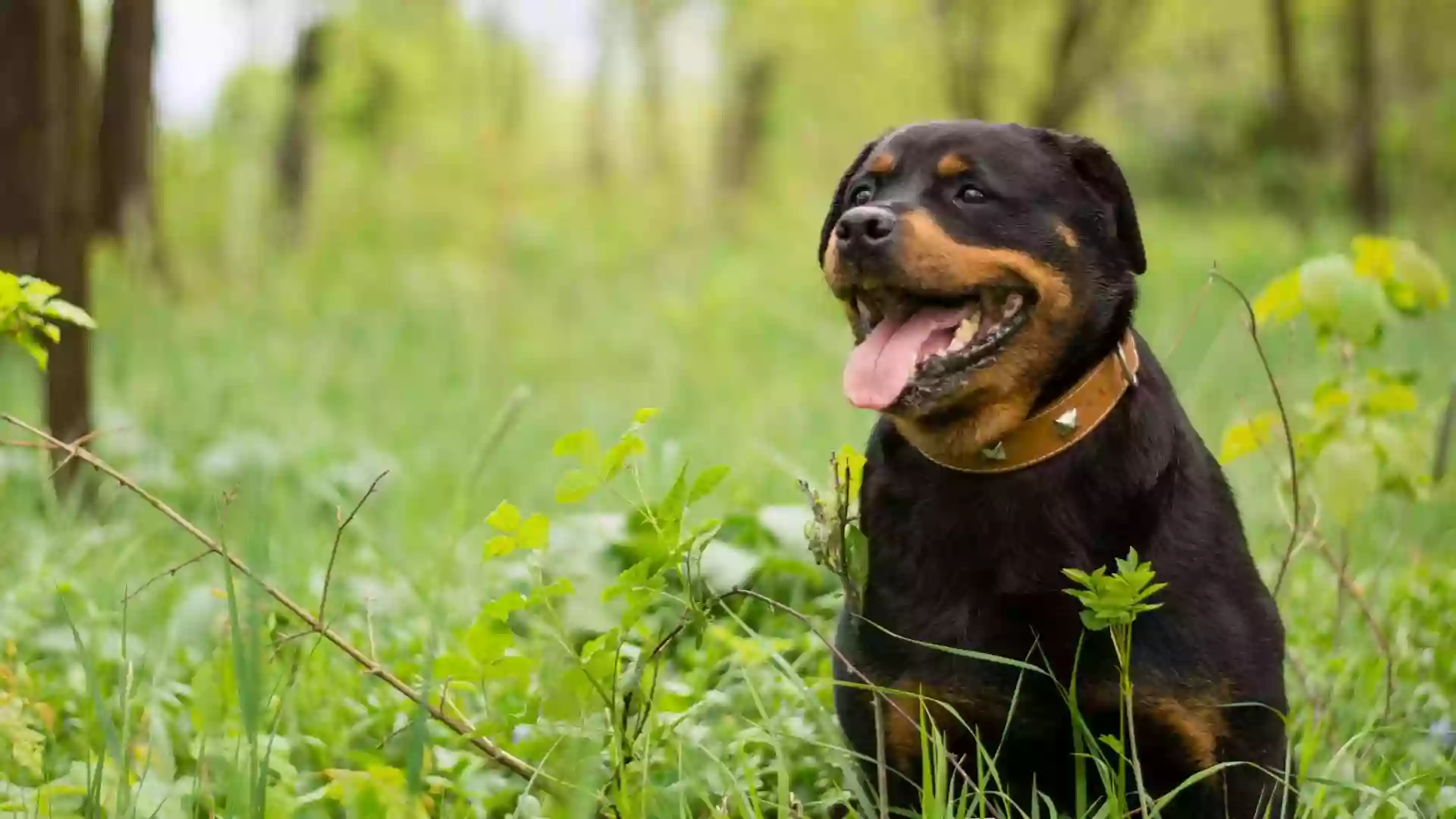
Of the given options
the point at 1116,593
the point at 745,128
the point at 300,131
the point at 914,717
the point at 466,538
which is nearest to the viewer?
the point at 1116,593

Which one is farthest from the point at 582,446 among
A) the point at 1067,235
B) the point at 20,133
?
the point at 20,133

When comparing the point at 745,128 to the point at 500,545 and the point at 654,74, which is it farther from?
the point at 500,545

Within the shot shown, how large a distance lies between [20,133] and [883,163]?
Answer: 6558mm

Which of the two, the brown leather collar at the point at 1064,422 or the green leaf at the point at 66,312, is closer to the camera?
the green leaf at the point at 66,312

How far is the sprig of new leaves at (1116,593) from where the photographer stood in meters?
1.78

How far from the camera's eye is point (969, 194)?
231cm

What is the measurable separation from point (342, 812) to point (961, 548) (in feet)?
3.79

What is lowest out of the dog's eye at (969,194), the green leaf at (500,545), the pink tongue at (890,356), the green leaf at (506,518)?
the green leaf at (500,545)

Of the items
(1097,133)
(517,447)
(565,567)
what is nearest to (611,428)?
(517,447)

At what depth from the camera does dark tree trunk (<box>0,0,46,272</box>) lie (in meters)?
4.74

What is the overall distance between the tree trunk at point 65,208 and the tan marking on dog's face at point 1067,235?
11.5 feet

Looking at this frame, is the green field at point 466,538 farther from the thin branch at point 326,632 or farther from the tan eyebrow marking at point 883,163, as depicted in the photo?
the tan eyebrow marking at point 883,163

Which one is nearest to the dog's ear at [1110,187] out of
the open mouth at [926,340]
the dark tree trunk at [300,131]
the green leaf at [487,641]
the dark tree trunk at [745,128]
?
the open mouth at [926,340]

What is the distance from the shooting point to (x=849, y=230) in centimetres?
220
